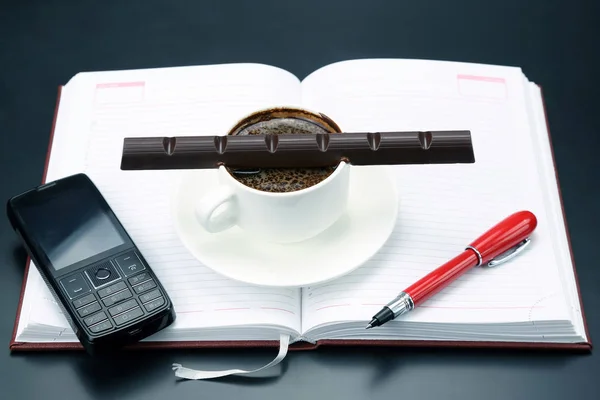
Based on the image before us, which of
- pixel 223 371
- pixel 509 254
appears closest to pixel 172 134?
pixel 223 371

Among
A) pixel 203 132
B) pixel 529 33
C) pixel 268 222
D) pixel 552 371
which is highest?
pixel 529 33

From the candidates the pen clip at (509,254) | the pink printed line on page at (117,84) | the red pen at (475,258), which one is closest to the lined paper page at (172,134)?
the pink printed line on page at (117,84)

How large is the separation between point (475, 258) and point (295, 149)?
0.26 metres

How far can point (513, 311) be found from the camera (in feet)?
2.94

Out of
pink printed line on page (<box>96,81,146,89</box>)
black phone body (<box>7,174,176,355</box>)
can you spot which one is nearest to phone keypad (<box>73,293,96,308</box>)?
black phone body (<box>7,174,176,355</box>)

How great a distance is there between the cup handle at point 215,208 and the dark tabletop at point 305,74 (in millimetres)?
161

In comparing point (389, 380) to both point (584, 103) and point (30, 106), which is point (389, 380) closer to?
point (584, 103)

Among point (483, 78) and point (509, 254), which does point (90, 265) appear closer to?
point (509, 254)

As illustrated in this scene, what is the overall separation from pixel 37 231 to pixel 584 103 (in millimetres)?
842

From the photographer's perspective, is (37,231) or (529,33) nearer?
(37,231)

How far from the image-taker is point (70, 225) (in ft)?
3.10

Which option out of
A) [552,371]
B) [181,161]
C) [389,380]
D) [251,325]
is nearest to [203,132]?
[181,161]

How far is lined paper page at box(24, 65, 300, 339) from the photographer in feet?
2.99

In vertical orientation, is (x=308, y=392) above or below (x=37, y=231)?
below
